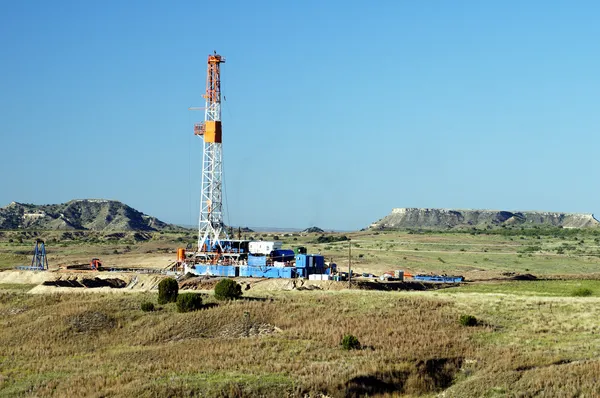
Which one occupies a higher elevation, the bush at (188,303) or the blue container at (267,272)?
the blue container at (267,272)

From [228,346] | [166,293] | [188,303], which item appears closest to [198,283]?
[166,293]

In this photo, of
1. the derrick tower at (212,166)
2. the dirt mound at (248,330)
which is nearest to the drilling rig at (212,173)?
the derrick tower at (212,166)

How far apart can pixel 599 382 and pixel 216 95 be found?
50.4 m

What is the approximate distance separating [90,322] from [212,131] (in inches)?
1187

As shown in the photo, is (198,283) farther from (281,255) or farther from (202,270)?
(281,255)

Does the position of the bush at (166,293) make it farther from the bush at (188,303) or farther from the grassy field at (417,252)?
the grassy field at (417,252)

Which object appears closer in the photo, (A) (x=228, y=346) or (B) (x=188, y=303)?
(A) (x=228, y=346)

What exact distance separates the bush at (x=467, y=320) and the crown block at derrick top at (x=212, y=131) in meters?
35.7

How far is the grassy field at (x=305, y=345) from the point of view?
28703 millimetres

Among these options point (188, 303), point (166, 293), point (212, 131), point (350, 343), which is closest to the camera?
point (350, 343)

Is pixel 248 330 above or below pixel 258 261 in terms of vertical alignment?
below

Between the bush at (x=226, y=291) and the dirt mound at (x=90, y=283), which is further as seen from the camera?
the dirt mound at (x=90, y=283)

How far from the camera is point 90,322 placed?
4400cm

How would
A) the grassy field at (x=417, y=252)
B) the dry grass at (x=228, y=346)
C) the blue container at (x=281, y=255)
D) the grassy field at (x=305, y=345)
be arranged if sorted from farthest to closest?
the grassy field at (x=417, y=252) < the blue container at (x=281, y=255) < the dry grass at (x=228, y=346) < the grassy field at (x=305, y=345)
